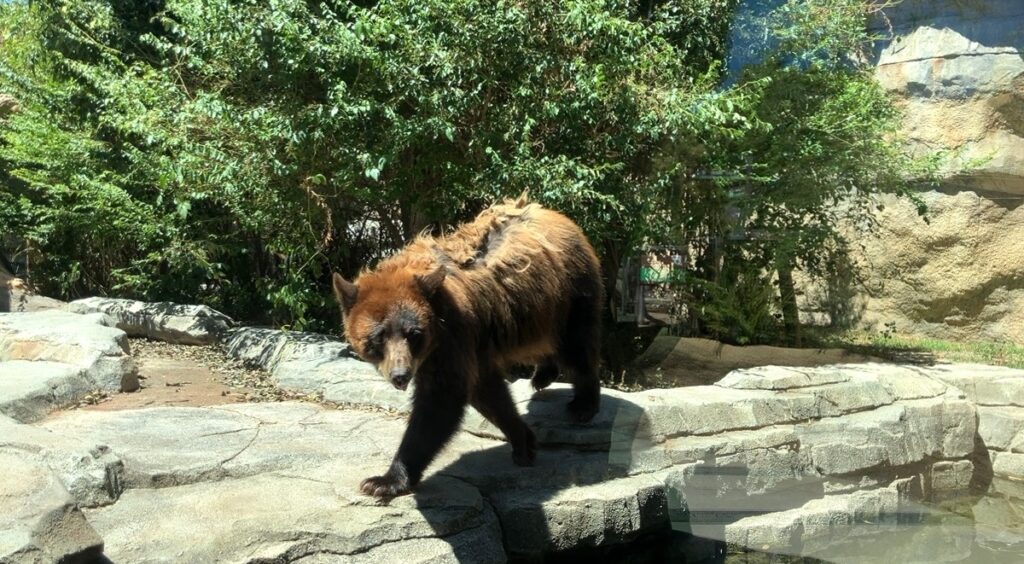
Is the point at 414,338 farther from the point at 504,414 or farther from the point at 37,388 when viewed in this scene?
the point at 37,388

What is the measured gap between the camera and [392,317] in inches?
175

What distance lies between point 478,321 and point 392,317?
72 centimetres

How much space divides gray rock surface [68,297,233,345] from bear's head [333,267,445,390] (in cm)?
669

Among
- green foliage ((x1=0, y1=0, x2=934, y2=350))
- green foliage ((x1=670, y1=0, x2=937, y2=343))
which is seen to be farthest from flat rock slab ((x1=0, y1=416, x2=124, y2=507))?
green foliage ((x1=670, y1=0, x2=937, y2=343))

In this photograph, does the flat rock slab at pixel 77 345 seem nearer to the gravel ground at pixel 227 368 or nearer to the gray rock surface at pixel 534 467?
the gray rock surface at pixel 534 467

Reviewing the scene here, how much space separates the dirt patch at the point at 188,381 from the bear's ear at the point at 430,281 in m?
3.49

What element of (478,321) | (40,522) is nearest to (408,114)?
(478,321)

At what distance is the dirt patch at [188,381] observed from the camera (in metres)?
7.48

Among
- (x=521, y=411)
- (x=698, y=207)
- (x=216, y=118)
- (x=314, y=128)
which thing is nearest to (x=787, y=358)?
(x=698, y=207)

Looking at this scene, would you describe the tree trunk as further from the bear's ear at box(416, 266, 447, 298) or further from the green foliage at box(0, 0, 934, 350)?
the bear's ear at box(416, 266, 447, 298)

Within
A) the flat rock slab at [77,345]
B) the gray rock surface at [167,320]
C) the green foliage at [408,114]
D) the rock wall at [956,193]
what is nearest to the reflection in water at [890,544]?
the green foliage at [408,114]

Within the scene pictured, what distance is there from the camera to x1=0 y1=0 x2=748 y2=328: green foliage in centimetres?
836

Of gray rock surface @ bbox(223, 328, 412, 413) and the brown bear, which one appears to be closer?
the brown bear

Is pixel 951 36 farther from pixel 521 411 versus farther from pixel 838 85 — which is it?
pixel 521 411
